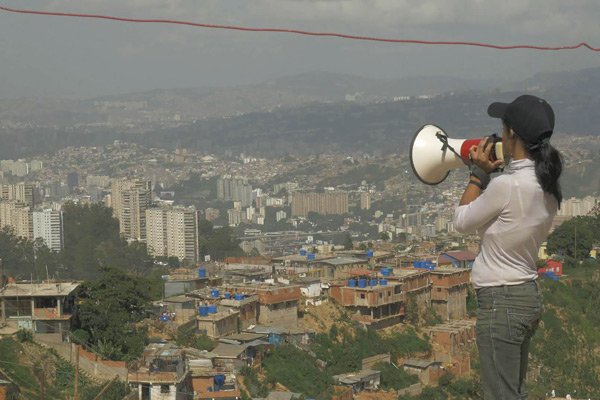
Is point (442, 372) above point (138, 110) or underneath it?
underneath

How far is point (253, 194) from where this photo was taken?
66750mm

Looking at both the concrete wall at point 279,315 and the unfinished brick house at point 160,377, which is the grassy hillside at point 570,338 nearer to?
the concrete wall at point 279,315

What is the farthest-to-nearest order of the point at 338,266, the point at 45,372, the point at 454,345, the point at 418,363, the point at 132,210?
the point at 132,210, the point at 338,266, the point at 454,345, the point at 418,363, the point at 45,372

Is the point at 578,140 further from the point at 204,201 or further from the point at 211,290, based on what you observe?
the point at 211,290

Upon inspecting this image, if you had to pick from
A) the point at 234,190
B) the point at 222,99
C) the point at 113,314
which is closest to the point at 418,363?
the point at 113,314

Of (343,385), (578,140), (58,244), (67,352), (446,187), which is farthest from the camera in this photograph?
(578,140)

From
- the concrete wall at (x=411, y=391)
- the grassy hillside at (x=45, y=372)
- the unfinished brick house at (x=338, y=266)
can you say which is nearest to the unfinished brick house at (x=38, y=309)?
the grassy hillside at (x=45, y=372)

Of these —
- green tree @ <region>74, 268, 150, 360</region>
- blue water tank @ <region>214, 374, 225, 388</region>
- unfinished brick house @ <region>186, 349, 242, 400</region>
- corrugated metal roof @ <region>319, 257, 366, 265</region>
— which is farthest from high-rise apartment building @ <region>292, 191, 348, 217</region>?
blue water tank @ <region>214, 374, 225, 388</region>

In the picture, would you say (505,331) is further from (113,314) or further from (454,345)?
(454,345)

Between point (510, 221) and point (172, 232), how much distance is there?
3406 centimetres

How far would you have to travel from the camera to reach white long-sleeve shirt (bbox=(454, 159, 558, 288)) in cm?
162

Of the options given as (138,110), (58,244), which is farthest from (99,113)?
(58,244)

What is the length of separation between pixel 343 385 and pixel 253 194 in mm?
56075

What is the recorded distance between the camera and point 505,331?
1646 millimetres
